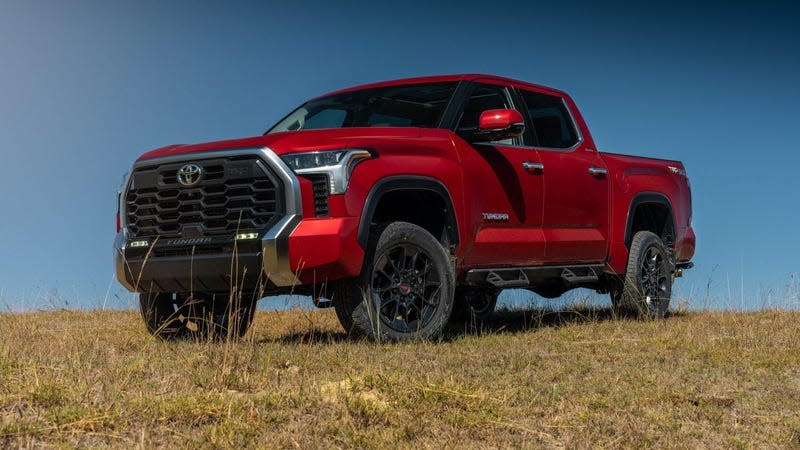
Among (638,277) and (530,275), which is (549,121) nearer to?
(530,275)

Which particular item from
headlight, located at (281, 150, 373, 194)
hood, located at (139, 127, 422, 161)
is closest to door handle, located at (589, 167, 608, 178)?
hood, located at (139, 127, 422, 161)

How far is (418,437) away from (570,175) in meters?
5.21

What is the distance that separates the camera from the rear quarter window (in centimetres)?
934

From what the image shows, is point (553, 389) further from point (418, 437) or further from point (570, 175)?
point (570, 175)

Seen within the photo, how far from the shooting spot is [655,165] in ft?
36.5

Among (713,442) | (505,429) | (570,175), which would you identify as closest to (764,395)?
(713,442)

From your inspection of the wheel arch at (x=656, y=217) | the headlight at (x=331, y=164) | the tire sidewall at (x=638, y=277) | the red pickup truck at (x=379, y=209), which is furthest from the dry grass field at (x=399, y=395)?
the wheel arch at (x=656, y=217)

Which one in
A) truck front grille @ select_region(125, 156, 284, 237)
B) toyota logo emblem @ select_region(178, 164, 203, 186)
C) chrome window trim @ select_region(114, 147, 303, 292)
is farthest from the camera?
toyota logo emblem @ select_region(178, 164, 203, 186)

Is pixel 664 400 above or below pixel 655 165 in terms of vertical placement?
below

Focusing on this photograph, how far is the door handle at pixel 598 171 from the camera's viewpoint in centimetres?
971

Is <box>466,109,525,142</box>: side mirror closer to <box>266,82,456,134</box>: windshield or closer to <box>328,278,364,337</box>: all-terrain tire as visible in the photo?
<box>266,82,456,134</box>: windshield

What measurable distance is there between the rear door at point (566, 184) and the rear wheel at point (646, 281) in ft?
1.94

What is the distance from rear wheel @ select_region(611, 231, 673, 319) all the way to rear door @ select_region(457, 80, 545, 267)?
1841 mm

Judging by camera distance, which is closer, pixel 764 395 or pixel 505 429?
pixel 505 429
